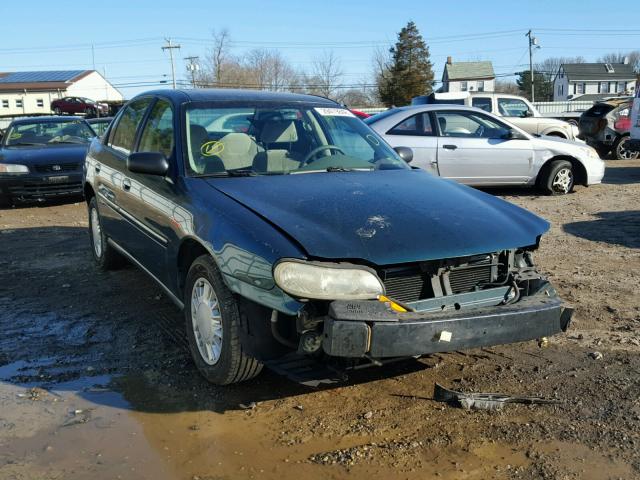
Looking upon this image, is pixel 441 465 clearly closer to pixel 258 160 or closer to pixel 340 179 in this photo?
pixel 340 179

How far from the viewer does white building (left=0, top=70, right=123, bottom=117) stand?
6856 cm

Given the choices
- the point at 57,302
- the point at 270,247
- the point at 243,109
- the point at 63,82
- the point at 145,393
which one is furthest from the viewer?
the point at 63,82

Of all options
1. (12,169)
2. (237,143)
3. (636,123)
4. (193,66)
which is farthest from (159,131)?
(193,66)

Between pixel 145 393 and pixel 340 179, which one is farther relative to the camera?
pixel 340 179

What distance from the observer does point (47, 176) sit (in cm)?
1055

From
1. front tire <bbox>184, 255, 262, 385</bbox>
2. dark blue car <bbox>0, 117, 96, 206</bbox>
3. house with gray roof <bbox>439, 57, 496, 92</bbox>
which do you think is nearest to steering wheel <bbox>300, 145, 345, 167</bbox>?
front tire <bbox>184, 255, 262, 385</bbox>

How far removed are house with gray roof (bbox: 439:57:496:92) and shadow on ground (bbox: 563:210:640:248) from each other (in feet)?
240

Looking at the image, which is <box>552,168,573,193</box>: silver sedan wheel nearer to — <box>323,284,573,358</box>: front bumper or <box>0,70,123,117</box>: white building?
<box>323,284,573,358</box>: front bumper

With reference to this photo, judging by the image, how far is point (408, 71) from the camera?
58.2 meters

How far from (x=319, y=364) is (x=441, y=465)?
0.74m

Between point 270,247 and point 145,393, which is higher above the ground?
point 270,247

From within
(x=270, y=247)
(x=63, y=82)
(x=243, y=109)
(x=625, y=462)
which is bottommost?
(x=625, y=462)

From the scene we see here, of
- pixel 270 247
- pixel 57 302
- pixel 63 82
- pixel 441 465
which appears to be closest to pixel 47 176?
pixel 57 302

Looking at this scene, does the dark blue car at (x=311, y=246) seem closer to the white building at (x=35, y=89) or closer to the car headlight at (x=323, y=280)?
the car headlight at (x=323, y=280)
